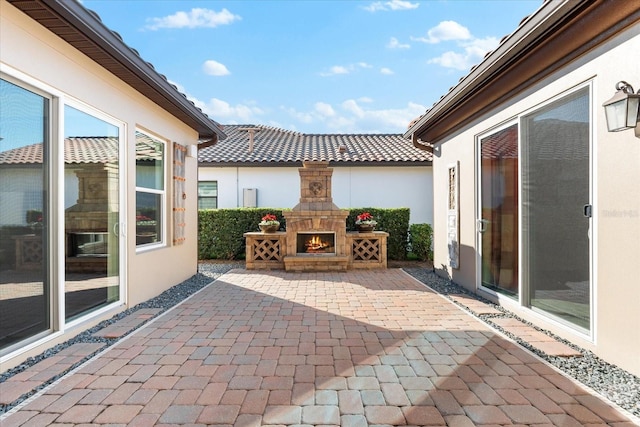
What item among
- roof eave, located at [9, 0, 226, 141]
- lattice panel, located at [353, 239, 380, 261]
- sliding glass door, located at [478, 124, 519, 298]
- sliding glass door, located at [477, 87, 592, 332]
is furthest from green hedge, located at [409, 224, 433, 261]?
roof eave, located at [9, 0, 226, 141]

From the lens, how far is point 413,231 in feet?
30.8

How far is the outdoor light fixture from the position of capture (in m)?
2.57

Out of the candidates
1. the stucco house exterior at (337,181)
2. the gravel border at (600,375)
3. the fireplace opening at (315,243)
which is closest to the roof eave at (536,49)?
the gravel border at (600,375)

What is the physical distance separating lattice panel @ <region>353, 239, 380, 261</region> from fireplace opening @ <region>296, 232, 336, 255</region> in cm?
53

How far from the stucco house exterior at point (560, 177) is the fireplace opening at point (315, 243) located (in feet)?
11.2

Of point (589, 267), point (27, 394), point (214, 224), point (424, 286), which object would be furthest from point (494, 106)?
point (214, 224)

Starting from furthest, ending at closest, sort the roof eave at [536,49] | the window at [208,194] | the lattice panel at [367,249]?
the window at [208,194], the lattice panel at [367,249], the roof eave at [536,49]

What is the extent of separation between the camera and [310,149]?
42.5 ft

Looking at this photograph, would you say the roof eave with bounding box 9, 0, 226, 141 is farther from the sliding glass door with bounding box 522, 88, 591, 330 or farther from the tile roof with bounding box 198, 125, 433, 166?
the tile roof with bounding box 198, 125, 433, 166

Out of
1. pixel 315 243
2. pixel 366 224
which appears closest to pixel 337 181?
pixel 366 224

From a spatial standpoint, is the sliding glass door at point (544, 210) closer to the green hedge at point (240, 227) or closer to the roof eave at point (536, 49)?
the roof eave at point (536, 49)

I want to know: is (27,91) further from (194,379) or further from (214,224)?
(214,224)

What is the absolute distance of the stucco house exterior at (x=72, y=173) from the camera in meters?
2.84

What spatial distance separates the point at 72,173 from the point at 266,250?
488 centimetres
